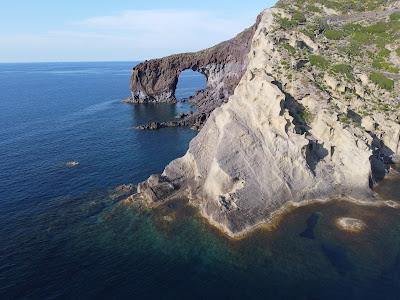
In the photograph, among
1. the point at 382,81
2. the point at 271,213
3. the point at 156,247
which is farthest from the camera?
the point at 382,81

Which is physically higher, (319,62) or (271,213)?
(319,62)

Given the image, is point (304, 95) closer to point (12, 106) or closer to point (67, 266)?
point (67, 266)

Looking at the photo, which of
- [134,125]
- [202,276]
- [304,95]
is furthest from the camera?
[134,125]

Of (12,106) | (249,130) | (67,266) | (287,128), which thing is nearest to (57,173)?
(67,266)

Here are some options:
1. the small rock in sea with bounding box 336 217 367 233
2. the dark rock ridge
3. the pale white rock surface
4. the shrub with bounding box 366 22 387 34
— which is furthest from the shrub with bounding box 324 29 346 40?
the small rock in sea with bounding box 336 217 367 233

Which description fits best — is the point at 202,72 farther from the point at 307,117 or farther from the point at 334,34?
the point at 307,117

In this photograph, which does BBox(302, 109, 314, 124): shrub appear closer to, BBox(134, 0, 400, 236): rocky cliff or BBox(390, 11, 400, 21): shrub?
BBox(134, 0, 400, 236): rocky cliff

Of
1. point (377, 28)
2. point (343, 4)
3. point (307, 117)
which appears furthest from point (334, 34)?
point (307, 117)

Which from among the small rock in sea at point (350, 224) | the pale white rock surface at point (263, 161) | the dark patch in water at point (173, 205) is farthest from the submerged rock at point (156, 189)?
the small rock in sea at point (350, 224)
